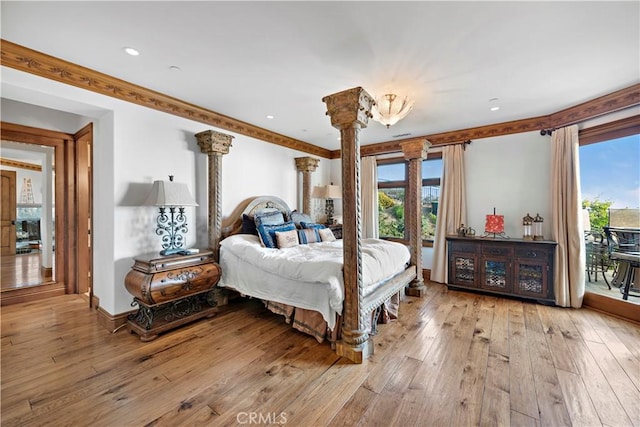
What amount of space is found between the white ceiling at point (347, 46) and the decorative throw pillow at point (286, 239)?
170 centimetres

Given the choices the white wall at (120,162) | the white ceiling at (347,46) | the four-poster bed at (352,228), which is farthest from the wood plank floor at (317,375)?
the white ceiling at (347,46)

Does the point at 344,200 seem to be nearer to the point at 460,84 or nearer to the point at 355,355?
the point at 355,355

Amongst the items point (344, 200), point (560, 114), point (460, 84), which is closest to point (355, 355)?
point (344, 200)

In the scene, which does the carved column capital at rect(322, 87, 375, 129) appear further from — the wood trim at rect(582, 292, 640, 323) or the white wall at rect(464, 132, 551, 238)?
the wood trim at rect(582, 292, 640, 323)

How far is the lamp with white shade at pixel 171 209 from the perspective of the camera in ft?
9.10

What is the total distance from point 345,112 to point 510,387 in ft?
8.08

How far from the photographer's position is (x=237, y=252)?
3188 mm

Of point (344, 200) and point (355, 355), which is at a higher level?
point (344, 200)

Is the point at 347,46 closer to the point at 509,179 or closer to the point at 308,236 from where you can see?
the point at 308,236

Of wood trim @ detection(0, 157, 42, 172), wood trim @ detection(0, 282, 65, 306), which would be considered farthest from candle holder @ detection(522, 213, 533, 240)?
wood trim @ detection(0, 157, 42, 172)

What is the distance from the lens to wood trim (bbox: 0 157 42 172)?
12.3 ft

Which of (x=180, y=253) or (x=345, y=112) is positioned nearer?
(x=345, y=112)

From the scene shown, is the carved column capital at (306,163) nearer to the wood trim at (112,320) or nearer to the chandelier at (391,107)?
the chandelier at (391,107)

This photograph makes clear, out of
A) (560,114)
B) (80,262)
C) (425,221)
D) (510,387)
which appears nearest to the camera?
(510,387)
